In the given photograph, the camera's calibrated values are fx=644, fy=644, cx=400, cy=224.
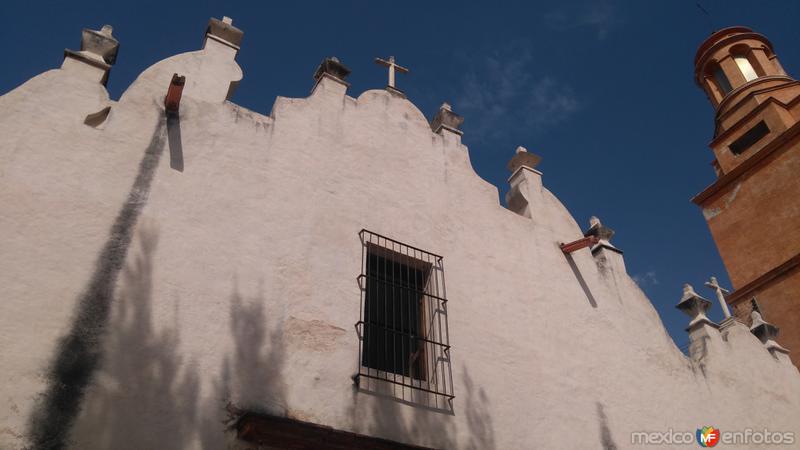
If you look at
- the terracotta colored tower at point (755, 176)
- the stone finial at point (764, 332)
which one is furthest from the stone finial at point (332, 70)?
the terracotta colored tower at point (755, 176)

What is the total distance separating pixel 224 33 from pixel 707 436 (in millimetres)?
7896

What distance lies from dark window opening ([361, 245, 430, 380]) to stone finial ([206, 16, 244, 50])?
9.83ft

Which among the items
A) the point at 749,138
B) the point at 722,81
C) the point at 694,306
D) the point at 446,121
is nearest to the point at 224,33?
the point at 446,121

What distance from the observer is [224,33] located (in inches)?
303

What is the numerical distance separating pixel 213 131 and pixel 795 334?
11884 millimetres

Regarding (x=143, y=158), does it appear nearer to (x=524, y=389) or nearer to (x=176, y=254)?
(x=176, y=254)

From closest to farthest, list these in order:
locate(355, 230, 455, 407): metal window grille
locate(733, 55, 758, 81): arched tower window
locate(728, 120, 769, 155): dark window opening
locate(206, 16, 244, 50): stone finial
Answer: locate(355, 230, 455, 407): metal window grille
locate(206, 16, 244, 50): stone finial
locate(728, 120, 769, 155): dark window opening
locate(733, 55, 758, 81): arched tower window

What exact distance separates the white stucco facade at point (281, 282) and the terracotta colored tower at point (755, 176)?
5313 millimetres

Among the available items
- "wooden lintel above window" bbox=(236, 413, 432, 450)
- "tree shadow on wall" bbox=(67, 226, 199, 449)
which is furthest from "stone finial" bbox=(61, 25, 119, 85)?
"wooden lintel above window" bbox=(236, 413, 432, 450)

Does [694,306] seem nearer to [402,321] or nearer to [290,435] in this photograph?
[402,321]

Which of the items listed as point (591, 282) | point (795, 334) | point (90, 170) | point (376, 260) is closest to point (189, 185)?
point (90, 170)

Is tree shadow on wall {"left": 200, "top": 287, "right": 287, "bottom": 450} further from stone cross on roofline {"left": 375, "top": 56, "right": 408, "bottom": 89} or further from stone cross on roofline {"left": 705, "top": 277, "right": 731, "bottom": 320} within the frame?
stone cross on roofline {"left": 705, "top": 277, "right": 731, "bottom": 320}

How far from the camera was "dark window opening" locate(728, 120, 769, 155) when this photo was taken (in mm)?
16516

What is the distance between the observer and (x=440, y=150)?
8883 millimetres
